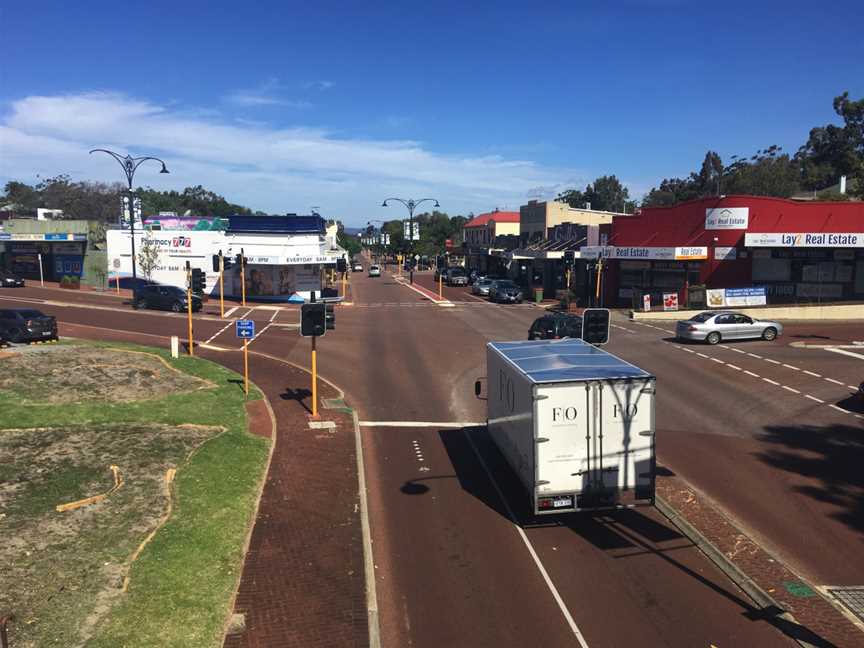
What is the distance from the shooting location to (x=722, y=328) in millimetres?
31500

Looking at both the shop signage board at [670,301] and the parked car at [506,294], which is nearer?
the shop signage board at [670,301]

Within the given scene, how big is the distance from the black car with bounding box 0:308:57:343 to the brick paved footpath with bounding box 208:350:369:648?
51.5 feet

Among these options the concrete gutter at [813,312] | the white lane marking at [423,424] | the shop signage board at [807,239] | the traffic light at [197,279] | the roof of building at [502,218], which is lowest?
the white lane marking at [423,424]

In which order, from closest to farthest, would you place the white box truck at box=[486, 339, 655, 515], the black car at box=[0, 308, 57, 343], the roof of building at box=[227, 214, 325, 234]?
the white box truck at box=[486, 339, 655, 515] < the black car at box=[0, 308, 57, 343] < the roof of building at box=[227, 214, 325, 234]

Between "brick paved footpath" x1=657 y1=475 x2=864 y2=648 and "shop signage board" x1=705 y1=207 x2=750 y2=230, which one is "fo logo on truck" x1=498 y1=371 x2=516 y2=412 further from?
"shop signage board" x1=705 y1=207 x2=750 y2=230

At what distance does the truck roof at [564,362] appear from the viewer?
11.5 m

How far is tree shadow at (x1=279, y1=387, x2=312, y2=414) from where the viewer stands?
847 inches

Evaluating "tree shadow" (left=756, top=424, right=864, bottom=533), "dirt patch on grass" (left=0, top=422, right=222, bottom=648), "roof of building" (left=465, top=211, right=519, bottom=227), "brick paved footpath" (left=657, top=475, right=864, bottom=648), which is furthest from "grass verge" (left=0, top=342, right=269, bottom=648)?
"roof of building" (left=465, top=211, right=519, bottom=227)

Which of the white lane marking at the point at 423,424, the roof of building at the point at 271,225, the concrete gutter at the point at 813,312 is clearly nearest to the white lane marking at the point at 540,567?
the white lane marking at the point at 423,424

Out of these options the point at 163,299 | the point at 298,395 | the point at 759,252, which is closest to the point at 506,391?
the point at 298,395

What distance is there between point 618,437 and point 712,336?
22.6 meters

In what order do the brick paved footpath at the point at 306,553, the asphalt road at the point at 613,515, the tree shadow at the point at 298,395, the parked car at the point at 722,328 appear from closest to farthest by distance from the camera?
the brick paved footpath at the point at 306,553 → the asphalt road at the point at 613,515 → the tree shadow at the point at 298,395 → the parked car at the point at 722,328

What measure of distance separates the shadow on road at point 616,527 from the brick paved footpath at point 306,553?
2806mm

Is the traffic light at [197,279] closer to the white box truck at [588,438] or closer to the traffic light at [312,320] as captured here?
the traffic light at [312,320]
